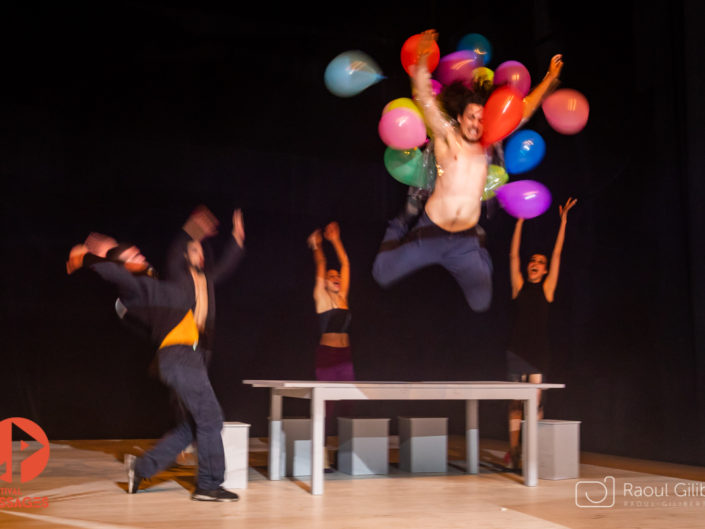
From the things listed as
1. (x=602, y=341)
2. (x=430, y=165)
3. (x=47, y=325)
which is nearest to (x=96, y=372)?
(x=47, y=325)

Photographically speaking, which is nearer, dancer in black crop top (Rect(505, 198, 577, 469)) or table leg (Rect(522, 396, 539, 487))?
table leg (Rect(522, 396, 539, 487))

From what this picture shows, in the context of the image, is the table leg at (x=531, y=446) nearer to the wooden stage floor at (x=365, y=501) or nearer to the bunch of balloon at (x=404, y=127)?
the wooden stage floor at (x=365, y=501)

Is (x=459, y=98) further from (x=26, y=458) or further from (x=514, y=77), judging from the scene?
(x=26, y=458)

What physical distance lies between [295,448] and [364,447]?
1.44 ft

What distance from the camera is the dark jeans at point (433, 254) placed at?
3084 millimetres

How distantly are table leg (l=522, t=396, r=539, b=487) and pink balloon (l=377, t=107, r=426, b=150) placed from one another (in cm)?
168

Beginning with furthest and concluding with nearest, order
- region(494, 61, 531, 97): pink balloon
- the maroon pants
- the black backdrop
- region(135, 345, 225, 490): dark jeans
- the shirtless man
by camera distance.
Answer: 1. the black backdrop
2. the maroon pants
3. region(494, 61, 531, 97): pink balloon
4. region(135, 345, 225, 490): dark jeans
5. the shirtless man

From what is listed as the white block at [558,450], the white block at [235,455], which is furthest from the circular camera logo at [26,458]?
the white block at [558,450]

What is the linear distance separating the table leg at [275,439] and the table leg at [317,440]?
1.82 feet

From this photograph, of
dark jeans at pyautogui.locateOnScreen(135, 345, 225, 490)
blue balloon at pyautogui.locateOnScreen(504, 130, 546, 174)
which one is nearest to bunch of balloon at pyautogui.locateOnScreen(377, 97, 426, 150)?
blue balloon at pyautogui.locateOnScreen(504, 130, 546, 174)

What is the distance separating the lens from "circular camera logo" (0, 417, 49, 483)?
396 cm

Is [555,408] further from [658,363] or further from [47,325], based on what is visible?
[47,325]

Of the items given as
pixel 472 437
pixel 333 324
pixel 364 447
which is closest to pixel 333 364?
pixel 333 324

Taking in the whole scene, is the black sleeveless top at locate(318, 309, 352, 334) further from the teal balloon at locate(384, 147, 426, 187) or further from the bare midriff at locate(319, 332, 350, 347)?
the teal balloon at locate(384, 147, 426, 187)
